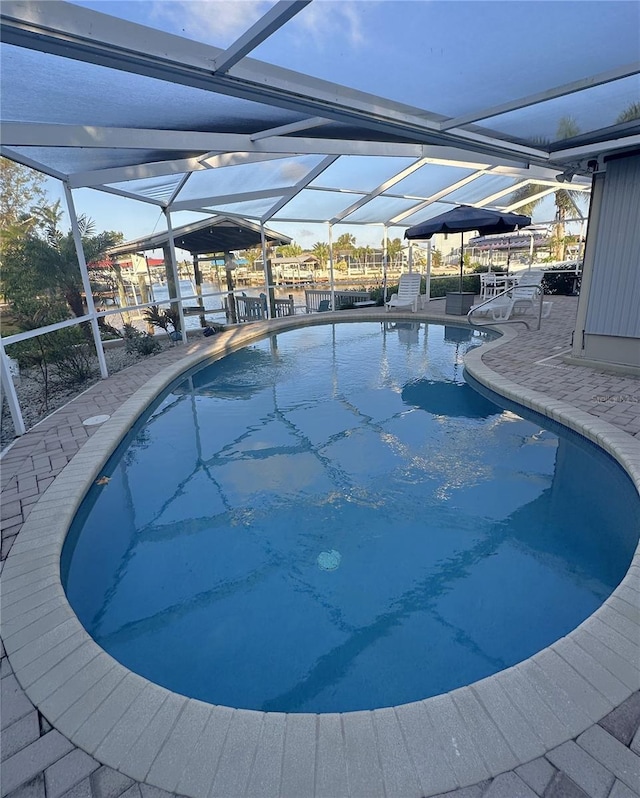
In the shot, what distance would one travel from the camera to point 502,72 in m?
3.52

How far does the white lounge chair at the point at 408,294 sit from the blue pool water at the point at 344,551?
8541mm

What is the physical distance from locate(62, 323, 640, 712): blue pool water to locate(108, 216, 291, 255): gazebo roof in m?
6.36

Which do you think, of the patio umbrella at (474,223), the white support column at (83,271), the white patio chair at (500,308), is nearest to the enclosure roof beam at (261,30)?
the white support column at (83,271)

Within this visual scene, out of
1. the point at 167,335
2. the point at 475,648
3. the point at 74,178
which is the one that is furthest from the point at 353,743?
the point at 167,335

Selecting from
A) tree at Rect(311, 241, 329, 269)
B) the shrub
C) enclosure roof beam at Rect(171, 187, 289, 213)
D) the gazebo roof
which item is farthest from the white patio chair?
tree at Rect(311, 241, 329, 269)

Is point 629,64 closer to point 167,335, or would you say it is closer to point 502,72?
point 502,72

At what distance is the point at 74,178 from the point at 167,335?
5157 mm

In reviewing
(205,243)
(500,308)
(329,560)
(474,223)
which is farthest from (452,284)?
(329,560)

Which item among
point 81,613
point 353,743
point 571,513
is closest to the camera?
point 353,743

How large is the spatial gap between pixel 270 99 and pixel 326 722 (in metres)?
4.20

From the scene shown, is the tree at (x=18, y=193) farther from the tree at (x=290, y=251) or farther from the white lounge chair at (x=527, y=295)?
the tree at (x=290, y=251)

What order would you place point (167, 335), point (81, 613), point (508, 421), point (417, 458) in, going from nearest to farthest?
point (81, 613) → point (417, 458) → point (508, 421) → point (167, 335)

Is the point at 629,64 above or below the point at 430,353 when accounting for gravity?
above

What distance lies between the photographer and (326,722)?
179 cm
